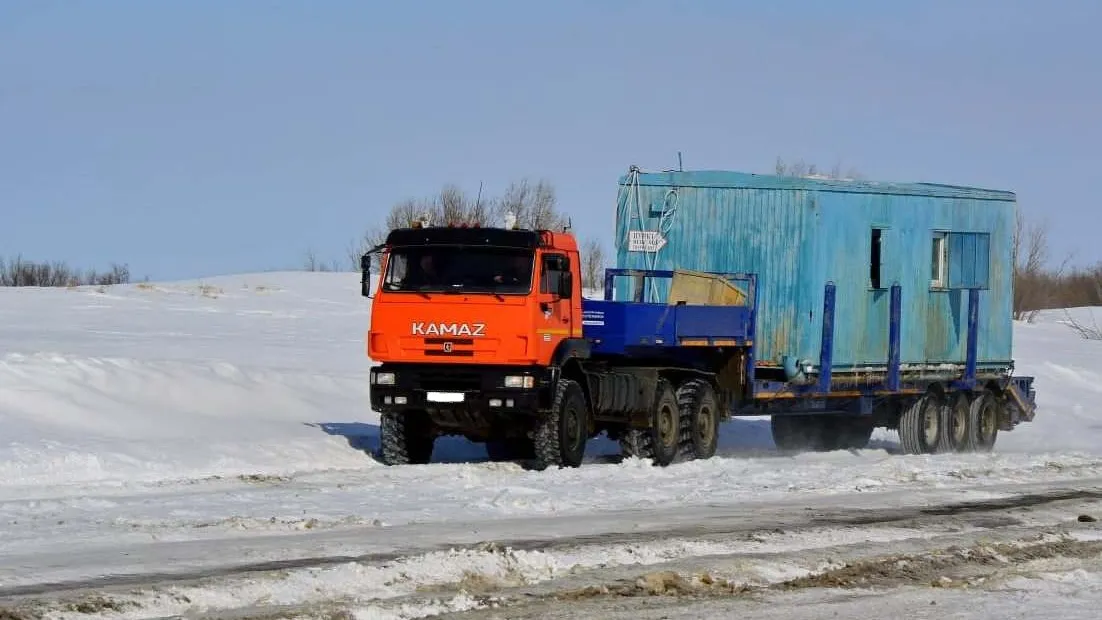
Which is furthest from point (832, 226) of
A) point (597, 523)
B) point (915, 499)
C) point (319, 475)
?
point (597, 523)

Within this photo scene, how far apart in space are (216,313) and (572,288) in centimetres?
3149

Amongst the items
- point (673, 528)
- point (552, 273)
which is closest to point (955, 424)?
point (552, 273)

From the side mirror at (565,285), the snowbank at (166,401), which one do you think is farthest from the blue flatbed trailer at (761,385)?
the snowbank at (166,401)

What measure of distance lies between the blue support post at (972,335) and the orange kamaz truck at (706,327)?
3cm

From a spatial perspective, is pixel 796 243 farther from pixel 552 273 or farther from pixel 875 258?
pixel 552 273

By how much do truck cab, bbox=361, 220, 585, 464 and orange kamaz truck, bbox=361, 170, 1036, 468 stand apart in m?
0.02

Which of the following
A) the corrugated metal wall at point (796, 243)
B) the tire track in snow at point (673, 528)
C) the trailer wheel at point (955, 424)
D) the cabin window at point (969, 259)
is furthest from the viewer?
the trailer wheel at point (955, 424)

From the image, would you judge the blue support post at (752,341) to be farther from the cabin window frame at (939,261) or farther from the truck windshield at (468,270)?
the truck windshield at (468,270)

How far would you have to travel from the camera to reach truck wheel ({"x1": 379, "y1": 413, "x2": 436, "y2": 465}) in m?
19.7

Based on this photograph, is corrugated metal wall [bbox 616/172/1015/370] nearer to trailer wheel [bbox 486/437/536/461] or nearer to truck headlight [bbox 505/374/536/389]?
trailer wheel [bbox 486/437/536/461]

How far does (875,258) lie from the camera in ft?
80.2

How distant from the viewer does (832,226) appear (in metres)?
23.3

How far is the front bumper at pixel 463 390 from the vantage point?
19.0 meters

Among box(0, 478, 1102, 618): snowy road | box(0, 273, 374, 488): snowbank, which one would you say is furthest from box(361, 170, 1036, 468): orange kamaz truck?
box(0, 478, 1102, 618): snowy road
